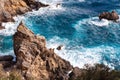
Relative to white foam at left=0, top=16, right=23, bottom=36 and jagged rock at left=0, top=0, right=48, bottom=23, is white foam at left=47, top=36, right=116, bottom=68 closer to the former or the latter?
white foam at left=0, top=16, right=23, bottom=36

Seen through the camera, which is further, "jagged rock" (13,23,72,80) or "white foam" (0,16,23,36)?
"white foam" (0,16,23,36)

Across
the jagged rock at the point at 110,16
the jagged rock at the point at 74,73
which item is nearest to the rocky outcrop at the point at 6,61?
the jagged rock at the point at 74,73

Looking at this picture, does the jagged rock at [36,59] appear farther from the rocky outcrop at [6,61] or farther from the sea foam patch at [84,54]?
the sea foam patch at [84,54]

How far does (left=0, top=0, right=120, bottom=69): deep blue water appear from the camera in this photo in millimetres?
56250

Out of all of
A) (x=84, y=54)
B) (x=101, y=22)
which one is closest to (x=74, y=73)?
(x=84, y=54)

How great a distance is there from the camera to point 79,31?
65.2 meters

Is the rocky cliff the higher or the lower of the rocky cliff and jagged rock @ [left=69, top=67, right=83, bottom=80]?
the higher

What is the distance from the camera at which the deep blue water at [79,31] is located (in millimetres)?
56250

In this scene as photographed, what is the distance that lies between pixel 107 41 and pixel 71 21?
437 inches

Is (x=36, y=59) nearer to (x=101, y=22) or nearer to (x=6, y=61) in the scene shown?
(x=6, y=61)

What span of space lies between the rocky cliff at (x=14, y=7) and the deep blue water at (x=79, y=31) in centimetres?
161

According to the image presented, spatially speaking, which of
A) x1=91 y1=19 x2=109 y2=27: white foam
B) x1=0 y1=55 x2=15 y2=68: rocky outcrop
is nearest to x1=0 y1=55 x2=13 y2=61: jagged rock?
x1=0 y1=55 x2=15 y2=68: rocky outcrop

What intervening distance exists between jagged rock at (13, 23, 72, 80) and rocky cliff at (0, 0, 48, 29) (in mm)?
16358

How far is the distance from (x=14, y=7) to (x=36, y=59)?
2584 cm
